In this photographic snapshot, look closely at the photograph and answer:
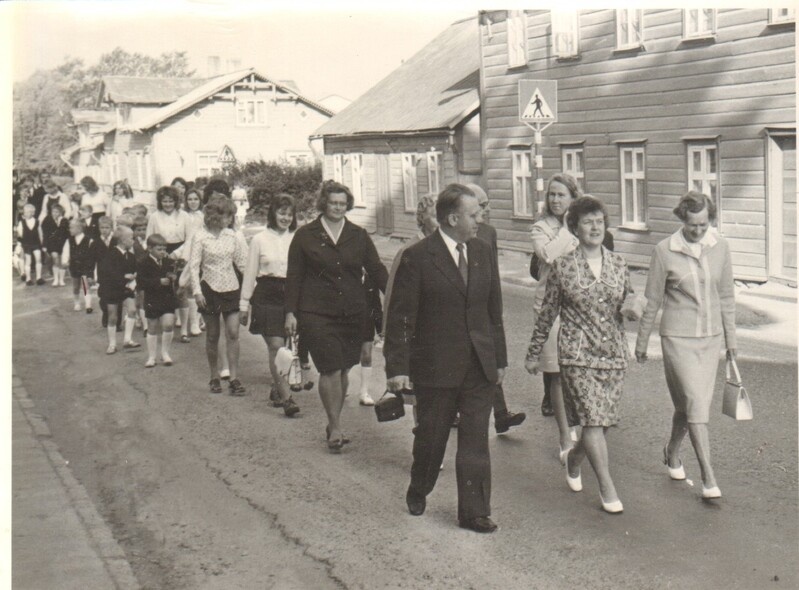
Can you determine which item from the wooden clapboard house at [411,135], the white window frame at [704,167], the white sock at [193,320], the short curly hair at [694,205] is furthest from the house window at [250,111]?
the short curly hair at [694,205]

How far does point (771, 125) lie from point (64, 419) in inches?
402

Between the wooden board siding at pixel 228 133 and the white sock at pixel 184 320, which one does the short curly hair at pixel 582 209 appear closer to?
the white sock at pixel 184 320

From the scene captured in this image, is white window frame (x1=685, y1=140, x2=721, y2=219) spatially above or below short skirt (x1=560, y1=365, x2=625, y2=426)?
above

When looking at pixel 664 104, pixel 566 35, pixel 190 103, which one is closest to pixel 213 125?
pixel 190 103

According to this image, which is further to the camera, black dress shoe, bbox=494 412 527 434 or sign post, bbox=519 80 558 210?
sign post, bbox=519 80 558 210

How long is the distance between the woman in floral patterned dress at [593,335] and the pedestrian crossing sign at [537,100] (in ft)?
29.5

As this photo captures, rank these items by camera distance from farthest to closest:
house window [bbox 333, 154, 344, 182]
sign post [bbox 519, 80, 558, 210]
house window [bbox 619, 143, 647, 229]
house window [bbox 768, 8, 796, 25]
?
A: house window [bbox 333, 154, 344, 182]
house window [bbox 619, 143, 647, 229]
sign post [bbox 519, 80, 558, 210]
house window [bbox 768, 8, 796, 25]

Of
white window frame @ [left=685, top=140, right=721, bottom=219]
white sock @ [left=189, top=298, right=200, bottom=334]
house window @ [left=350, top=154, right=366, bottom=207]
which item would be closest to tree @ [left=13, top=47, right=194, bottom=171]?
white sock @ [left=189, top=298, right=200, bottom=334]

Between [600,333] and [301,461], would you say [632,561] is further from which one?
[301,461]

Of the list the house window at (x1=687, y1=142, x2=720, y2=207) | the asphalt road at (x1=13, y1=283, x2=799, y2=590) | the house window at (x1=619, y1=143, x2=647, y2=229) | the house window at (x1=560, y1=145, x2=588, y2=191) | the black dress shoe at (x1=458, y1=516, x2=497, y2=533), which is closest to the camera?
the asphalt road at (x1=13, y1=283, x2=799, y2=590)

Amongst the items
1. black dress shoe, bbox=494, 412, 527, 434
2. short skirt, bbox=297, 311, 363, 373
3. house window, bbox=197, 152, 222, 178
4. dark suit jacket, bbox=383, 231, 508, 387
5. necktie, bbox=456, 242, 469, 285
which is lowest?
black dress shoe, bbox=494, 412, 527, 434

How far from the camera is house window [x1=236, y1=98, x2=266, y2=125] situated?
42.4 m

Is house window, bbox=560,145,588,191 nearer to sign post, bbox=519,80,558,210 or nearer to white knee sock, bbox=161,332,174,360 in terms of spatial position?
sign post, bbox=519,80,558,210

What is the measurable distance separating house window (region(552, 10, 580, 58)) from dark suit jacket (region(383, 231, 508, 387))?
14.0 metres
